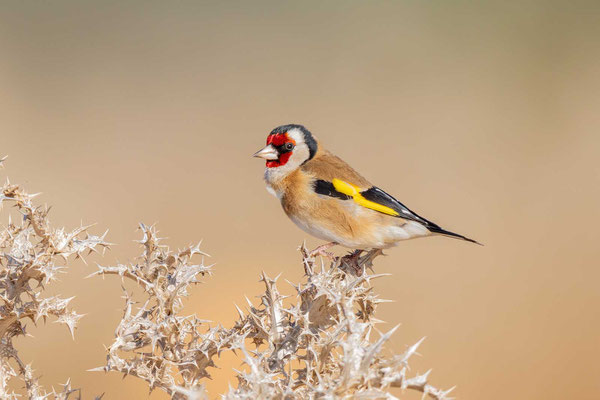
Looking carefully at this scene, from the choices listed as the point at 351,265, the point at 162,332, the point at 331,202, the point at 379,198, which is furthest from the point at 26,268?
the point at 379,198

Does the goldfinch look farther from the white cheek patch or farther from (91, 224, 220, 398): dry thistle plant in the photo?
(91, 224, 220, 398): dry thistle plant

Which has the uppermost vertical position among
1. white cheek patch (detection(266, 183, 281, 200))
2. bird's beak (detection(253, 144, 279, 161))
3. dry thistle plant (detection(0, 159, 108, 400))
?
bird's beak (detection(253, 144, 279, 161))

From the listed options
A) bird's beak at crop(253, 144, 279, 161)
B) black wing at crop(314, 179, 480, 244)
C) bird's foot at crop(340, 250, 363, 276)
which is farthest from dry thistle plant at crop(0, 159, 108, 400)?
black wing at crop(314, 179, 480, 244)

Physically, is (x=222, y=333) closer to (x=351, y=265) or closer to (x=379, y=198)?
(x=351, y=265)

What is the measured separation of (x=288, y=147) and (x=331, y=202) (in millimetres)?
248

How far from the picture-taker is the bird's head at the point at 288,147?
2354mm

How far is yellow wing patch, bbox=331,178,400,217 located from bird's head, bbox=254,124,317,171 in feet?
0.52

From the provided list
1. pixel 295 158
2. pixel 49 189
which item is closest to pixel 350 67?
pixel 49 189

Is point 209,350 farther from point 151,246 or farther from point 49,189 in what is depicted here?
point 49,189

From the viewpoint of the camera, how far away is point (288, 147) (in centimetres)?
242

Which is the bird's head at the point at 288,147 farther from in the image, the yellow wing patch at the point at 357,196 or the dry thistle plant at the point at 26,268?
the dry thistle plant at the point at 26,268

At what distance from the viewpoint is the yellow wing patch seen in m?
2.43

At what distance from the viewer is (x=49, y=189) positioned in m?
4.71

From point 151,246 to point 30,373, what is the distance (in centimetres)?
37
